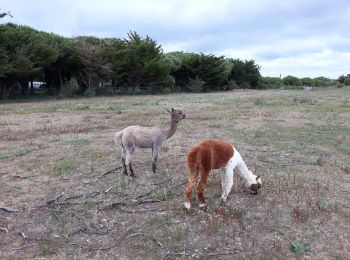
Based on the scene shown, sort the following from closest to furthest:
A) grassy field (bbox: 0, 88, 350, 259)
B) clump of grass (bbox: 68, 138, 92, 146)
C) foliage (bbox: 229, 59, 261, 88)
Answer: grassy field (bbox: 0, 88, 350, 259), clump of grass (bbox: 68, 138, 92, 146), foliage (bbox: 229, 59, 261, 88)

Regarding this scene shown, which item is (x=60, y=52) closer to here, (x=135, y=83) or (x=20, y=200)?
(x=135, y=83)

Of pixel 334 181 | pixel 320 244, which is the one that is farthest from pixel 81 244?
pixel 334 181

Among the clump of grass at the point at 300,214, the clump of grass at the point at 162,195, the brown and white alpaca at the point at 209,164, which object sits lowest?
the clump of grass at the point at 300,214

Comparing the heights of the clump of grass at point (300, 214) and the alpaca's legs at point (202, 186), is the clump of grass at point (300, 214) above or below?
below

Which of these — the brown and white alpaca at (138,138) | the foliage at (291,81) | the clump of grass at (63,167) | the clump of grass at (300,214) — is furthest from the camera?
the foliage at (291,81)

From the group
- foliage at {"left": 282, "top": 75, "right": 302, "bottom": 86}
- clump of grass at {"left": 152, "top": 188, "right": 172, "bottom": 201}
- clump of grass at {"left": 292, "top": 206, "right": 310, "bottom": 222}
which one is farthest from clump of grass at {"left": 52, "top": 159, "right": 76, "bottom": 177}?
foliage at {"left": 282, "top": 75, "right": 302, "bottom": 86}

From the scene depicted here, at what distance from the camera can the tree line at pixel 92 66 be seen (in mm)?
27000

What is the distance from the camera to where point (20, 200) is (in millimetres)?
6102

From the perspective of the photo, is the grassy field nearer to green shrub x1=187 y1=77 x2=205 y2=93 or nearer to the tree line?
the tree line

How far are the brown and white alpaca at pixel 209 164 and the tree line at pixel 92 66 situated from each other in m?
21.8

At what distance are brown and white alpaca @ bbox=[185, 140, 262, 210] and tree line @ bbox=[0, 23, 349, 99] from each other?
2182 centimetres

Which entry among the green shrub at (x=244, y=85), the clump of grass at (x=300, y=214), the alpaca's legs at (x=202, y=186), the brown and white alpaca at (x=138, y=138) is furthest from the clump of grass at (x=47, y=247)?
the green shrub at (x=244, y=85)

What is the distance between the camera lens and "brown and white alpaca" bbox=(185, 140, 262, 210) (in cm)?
546

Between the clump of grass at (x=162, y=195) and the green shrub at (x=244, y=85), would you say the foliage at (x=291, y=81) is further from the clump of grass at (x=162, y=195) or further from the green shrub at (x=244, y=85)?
the clump of grass at (x=162, y=195)
